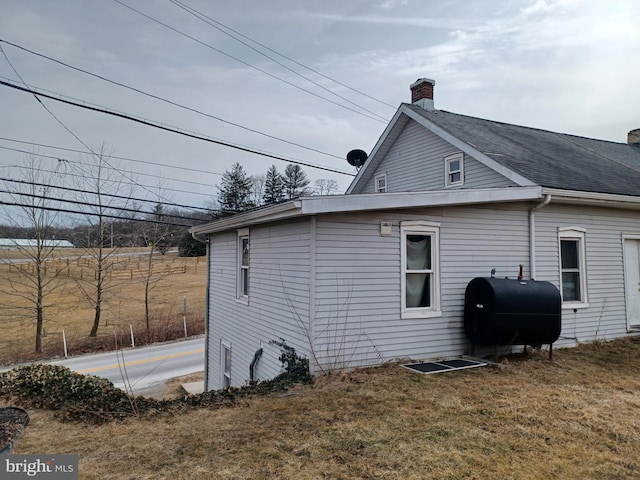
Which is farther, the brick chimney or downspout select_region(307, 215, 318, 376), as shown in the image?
the brick chimney

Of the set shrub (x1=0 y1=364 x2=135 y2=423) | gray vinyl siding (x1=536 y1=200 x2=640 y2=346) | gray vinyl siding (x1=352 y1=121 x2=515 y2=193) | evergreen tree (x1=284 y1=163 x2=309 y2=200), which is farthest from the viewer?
evergreen tree (x1=284 y1=163 x2=309 y2=200)

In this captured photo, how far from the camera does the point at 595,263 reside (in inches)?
328

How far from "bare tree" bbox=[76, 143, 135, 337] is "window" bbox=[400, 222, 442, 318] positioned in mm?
14887

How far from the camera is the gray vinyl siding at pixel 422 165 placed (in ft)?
30.0

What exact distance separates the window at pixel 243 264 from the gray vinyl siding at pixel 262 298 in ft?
0.88

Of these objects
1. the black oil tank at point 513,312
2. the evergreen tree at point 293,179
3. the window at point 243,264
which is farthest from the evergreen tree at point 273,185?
the black oil tank at point 513,312

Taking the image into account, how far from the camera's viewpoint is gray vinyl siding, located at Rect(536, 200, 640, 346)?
7703 millimetres

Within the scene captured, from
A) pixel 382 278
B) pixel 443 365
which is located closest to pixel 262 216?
pixel 382 278

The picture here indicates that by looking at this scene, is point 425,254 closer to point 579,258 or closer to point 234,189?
point 579,258

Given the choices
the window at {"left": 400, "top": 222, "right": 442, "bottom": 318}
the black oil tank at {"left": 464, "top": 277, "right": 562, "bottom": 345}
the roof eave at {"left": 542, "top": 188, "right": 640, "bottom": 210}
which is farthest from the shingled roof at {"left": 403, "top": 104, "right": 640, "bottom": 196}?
the window at {"left": 400, "top": 222, "right": 442, "bottom": 318}

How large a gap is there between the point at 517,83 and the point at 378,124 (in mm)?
5314

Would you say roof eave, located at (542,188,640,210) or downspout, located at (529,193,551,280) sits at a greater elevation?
roof eave, located at (542,188,640,210)

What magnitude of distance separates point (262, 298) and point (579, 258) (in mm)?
6861

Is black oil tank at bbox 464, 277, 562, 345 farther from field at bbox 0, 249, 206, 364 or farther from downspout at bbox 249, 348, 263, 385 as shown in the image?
field at bbox 0, 249, 206, 364
